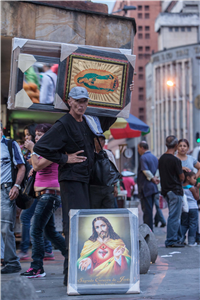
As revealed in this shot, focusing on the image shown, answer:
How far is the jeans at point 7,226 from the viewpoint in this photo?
5.38 metres

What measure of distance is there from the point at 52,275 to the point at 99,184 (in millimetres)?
1393

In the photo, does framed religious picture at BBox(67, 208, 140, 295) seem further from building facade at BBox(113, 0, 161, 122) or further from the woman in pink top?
building facade at BBox(113, 0, 161, 122)

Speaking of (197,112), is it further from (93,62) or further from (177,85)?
(93,62)

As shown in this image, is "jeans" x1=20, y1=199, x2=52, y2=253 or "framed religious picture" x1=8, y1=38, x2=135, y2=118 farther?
"jeans" x1=20, y1=199, x2=52, y2=253

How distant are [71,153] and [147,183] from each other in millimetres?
4517

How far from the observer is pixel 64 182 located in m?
4.22

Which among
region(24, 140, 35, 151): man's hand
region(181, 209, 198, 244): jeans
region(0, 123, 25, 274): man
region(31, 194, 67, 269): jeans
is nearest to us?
region(31, 194, 67, 269): jeans

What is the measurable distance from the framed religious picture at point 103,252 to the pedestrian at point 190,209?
413 centimetres

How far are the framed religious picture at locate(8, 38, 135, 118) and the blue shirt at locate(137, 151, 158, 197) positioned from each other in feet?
11.8

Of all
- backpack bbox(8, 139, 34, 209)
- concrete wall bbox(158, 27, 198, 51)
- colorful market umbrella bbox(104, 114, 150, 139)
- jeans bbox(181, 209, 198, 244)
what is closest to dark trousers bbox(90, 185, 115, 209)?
backpack bbox(8, 139, 34, 209)

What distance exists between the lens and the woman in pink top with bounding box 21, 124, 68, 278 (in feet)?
16.1

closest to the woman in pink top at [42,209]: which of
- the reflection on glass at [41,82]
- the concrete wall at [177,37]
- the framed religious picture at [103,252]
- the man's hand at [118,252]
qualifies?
the reflection on glass at [41,82]

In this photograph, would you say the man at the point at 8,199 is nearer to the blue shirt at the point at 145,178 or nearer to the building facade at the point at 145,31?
the blue shirt at the point at 145,178

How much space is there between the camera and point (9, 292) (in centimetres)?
191
